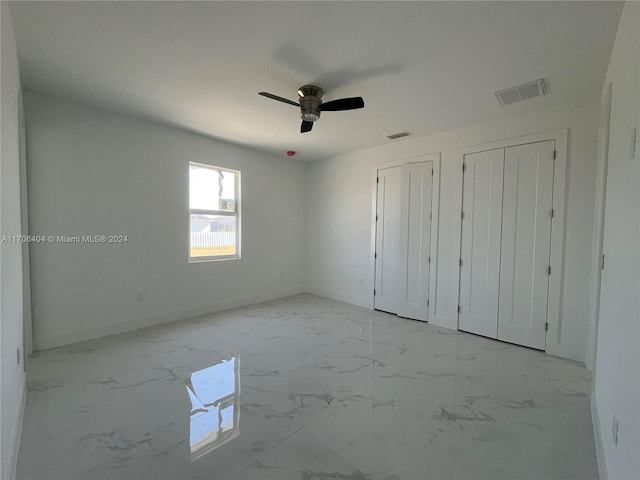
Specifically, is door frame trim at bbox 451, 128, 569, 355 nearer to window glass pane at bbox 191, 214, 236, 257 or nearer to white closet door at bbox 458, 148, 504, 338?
white closet door at bbox 458, 148, 504, 338

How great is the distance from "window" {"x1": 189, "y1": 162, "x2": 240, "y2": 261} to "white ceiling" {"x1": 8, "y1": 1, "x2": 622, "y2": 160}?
1.23 m

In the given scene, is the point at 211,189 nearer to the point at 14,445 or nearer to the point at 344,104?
the point at 344,104

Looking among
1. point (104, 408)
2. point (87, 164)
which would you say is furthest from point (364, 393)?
point (87, 164)

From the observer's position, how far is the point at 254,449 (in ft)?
5.46

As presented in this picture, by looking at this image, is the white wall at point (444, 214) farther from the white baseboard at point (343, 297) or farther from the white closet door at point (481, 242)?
the white closet door at point (481, 242)

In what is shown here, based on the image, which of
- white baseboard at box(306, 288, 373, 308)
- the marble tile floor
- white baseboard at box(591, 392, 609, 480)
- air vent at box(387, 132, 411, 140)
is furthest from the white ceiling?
white baseboard at box(306, 288, 373, 308)

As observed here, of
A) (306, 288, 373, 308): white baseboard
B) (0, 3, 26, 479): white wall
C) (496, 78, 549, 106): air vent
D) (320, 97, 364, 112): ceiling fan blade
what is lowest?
(306, 288, 373, 308): white baseboard

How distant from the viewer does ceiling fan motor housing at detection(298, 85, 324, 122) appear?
2.59m

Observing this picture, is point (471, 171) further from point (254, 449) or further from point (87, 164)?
point (87, 164)

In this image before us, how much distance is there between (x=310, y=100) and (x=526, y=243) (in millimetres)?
2770

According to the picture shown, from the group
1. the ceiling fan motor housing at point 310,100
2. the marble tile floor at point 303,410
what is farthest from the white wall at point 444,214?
the ceiling fan motor housing at point 310,100

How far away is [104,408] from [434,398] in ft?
7.82

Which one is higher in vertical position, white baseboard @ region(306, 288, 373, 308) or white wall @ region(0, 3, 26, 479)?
white wall @ region(0, 3, 26, 479)

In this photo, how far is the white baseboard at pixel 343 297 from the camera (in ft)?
15.7
